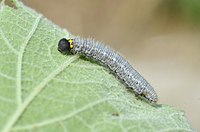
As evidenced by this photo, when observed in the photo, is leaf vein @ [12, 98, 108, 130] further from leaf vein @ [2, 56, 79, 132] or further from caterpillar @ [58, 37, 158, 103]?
caterpillar @ [58, 37, 158, 103]

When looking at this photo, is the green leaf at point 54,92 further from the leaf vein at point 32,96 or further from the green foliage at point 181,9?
the green foliage at point 181,9

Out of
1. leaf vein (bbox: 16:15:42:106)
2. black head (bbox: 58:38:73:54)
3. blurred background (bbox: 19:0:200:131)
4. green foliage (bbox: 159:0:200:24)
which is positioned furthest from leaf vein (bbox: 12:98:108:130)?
green foliage (bbox: 159:0:200:24)

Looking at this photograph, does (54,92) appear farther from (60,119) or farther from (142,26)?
(142,26)

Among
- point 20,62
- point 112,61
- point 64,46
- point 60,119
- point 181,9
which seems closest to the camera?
point 60,119

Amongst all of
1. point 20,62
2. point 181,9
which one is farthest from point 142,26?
point 20,62

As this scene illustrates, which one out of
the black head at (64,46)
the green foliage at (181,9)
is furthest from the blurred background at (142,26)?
the black head at (64,46)

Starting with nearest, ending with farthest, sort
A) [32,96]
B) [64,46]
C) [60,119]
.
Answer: [60,119]
[32,96]
[64,46]

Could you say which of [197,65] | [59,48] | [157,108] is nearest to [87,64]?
[59,48]
